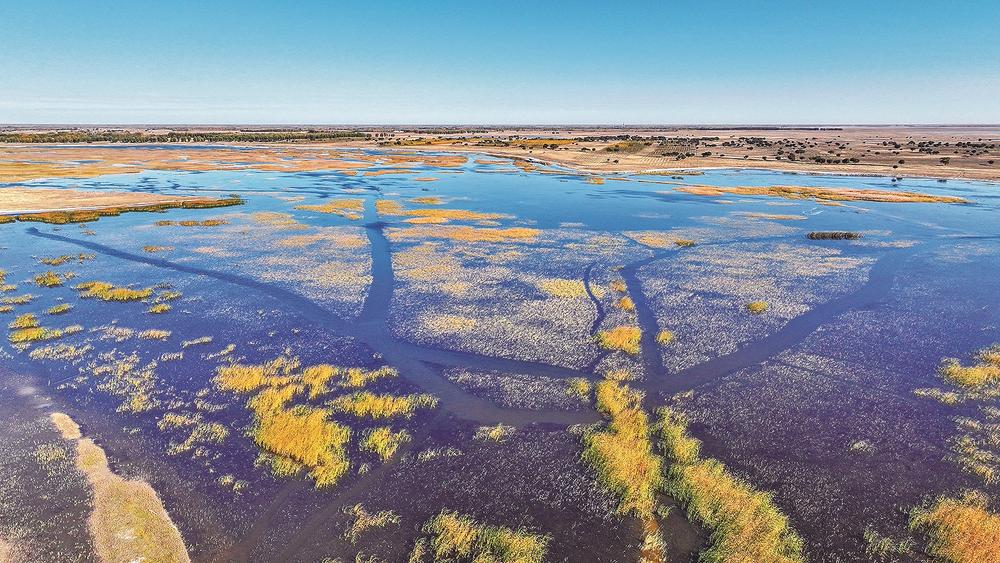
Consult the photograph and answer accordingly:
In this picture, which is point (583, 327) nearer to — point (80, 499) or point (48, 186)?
point (80, 499)

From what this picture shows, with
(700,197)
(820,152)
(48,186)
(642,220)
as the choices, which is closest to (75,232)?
(48,186)

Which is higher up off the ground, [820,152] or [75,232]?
[820,152]

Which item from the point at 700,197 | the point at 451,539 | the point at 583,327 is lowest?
the point at 451,539

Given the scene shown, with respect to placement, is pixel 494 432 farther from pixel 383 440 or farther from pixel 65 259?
pixel 65 259

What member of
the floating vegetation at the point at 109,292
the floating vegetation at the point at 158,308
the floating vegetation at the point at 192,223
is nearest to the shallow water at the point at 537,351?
the floating vegetation at the point at 158,308

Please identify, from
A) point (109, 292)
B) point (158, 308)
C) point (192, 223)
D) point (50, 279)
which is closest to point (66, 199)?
point (192, 223)

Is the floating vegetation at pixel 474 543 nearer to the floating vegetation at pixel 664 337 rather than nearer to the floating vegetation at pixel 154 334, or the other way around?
the floating vegetation at pixel 664 337

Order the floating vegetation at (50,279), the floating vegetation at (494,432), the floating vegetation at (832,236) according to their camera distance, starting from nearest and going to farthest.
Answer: the floating vegetation at (494,432) < the floating vegetation at (50,279) < the floating vegetation at (832,236)
